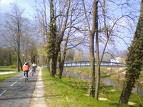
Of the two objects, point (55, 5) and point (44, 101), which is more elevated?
point (55, 5)

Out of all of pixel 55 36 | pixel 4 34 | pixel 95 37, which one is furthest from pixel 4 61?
pixel 95 37

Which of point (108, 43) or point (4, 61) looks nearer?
point (108, 43)

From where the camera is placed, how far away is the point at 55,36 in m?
34.2

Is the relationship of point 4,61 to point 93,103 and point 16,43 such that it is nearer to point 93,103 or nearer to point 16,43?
point 16,43

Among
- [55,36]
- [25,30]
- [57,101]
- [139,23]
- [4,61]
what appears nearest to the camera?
[57,101]

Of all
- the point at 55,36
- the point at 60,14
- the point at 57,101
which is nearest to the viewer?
the point at 57,101

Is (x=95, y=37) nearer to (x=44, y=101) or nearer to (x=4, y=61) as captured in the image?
(x=44, y=101)

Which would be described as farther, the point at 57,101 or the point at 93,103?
the point at 57,101

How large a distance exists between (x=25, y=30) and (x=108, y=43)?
169 ft

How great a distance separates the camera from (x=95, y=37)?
595 inches

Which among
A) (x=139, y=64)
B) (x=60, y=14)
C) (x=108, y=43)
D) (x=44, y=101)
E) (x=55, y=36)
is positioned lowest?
(x=44, y=101)

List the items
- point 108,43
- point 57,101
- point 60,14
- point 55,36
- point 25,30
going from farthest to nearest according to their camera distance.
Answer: point 25,30, point 55,36, point 60,14, point 108,43, point 57,101

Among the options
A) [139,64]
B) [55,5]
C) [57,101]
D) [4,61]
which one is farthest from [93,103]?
[4,61]

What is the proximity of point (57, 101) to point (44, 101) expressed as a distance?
0.75 m
